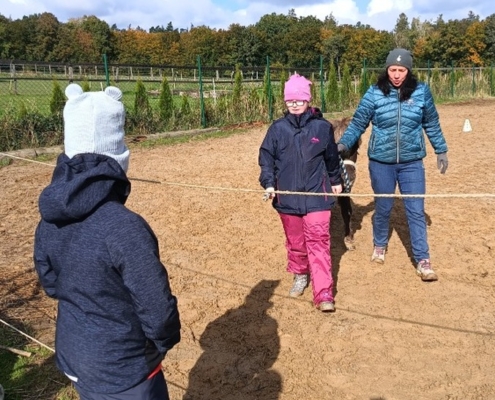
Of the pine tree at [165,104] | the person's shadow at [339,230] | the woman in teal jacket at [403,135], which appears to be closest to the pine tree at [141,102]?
the pine tree at [165,104]

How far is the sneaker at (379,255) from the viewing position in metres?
5.19

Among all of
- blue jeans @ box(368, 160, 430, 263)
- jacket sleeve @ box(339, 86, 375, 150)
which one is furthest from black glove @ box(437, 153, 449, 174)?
jacket sleeve @ box(339, 86, 375, 150)

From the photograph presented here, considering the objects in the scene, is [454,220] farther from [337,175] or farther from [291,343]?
[291,343]

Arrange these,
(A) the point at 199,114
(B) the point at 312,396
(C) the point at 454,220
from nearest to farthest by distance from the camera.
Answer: (B) the point at 312,396 → (C) the point at 454,220 → (A) the point at 199,114

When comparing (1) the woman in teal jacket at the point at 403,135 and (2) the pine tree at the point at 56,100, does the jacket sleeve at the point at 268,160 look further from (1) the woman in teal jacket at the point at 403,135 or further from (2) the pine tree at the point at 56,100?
(2) the pine tree at the point at 56,100

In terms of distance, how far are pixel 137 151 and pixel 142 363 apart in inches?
427

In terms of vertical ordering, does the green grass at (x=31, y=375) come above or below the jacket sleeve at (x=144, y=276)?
below

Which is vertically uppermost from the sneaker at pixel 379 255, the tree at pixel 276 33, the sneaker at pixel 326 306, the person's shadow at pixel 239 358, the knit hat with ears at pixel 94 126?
the tree at pixel 276 33

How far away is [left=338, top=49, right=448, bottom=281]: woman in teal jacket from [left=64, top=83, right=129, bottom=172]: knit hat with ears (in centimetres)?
315

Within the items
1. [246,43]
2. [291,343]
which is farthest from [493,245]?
[246,43]

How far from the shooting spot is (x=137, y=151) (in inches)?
486

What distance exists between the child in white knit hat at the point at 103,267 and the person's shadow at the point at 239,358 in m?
1.45

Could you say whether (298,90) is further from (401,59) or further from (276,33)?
(276,33)

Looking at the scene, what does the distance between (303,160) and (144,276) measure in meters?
2.55
